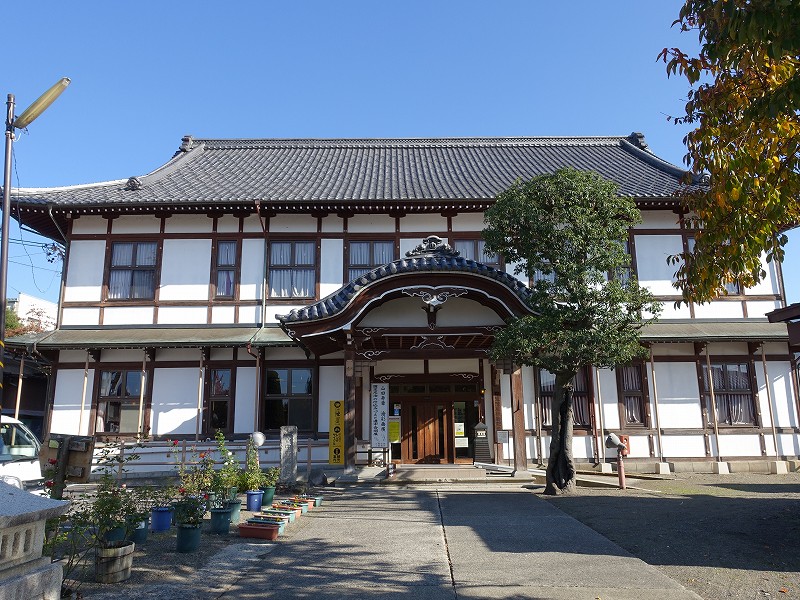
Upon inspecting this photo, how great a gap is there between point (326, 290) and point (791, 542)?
41.3ft

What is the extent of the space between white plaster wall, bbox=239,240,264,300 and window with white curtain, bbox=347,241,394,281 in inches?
106

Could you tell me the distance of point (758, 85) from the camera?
23.7 ft

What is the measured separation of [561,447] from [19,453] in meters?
10.9

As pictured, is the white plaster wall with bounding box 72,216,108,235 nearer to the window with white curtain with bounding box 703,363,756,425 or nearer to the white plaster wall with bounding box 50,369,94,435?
the white plaster wall with bounding box 50,369,94,435

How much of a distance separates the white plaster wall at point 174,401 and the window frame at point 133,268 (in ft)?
7.79

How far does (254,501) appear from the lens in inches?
412

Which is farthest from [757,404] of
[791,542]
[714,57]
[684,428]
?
[714,57]

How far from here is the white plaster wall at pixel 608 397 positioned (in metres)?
16.7

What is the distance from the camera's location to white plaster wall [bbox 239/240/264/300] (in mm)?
17078

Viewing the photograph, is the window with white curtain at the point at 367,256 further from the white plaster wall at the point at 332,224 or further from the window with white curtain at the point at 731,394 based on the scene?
the window with white curtain at the point at 731,394

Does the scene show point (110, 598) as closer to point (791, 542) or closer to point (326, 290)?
point (791, 542)

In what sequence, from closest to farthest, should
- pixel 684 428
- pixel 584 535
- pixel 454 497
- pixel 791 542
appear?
pixel 791 542
pixel 584 535
pixel 454 497
pixel 684 428

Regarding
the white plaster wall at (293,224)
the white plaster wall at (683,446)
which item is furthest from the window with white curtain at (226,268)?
the white plaster wall at (683,446)

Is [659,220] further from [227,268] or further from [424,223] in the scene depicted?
[227,268]
